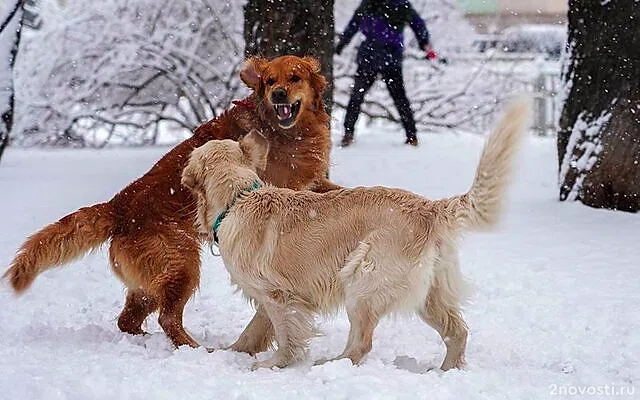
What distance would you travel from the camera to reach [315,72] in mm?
5453

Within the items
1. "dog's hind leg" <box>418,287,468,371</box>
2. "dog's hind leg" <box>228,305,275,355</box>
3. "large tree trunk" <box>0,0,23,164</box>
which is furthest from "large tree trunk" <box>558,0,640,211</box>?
"large tree trunk" <box>0,0,23,164</box>

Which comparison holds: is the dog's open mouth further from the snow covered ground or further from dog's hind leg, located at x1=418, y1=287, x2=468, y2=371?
dog's hind leg, located at x1=418, y1=287, x2=468, y2=371

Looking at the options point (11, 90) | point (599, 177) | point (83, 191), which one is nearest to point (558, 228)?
point (599, 177)

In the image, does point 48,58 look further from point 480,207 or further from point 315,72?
point 480,207

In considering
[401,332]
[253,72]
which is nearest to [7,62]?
[253,72]

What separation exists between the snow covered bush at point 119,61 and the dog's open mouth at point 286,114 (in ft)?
27.8

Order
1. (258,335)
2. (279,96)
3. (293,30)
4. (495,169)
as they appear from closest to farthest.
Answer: (495,169), (258,335), (279,96), (293,30)

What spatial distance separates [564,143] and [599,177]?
601mm

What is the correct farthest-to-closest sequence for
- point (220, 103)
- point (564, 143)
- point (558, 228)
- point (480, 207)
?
1. point (220, 103)
2. point (564, 143)
3. point (558, 228)
4. point (480, 207)

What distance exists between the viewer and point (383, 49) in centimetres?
1161

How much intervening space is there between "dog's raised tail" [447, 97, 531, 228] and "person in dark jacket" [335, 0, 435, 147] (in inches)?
281

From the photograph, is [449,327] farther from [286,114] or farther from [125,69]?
[125,69]

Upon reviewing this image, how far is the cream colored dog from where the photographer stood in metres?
4.00

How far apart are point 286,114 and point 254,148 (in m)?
0.83
